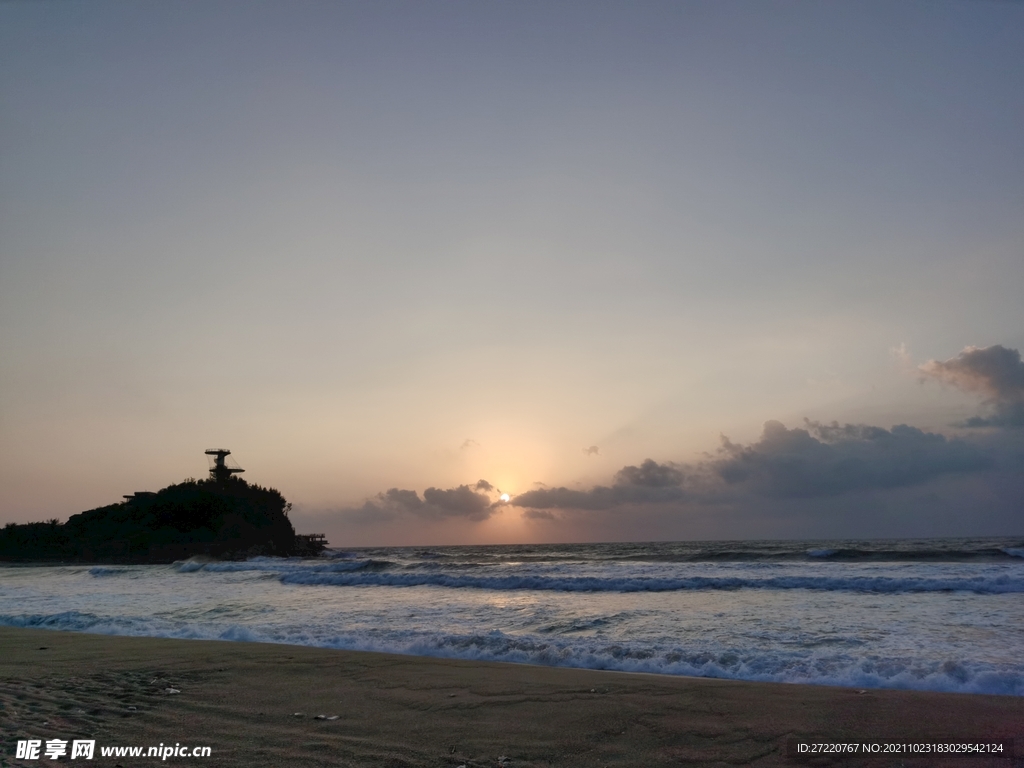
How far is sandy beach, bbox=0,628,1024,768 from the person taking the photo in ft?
16.5

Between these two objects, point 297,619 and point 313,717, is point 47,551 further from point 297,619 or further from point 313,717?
point 313,717

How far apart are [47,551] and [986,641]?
78.9 metres

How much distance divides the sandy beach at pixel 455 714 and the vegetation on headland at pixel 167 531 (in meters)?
64.4

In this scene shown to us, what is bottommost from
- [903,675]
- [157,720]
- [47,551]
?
[47,551]

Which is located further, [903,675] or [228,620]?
[228,620]

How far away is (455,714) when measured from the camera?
20.6 ft

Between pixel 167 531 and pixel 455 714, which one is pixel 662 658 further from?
pixel 167 531

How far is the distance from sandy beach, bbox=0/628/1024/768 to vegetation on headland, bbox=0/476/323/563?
64387 millimetres

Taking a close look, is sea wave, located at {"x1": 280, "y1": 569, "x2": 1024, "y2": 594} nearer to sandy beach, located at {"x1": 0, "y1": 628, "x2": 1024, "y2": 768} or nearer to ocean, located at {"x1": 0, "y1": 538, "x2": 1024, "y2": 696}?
ocean, located at {"x1": 0, "y1": 538, "x2": 1024, "y2": 696}

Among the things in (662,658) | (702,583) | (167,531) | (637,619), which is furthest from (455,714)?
(167,531)

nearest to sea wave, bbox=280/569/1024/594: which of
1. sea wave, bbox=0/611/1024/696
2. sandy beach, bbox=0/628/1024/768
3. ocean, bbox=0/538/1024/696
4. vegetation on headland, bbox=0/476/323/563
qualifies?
ocean, bbox=0/538/1024/696

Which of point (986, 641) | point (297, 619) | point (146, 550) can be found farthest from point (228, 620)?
point (146, 550)

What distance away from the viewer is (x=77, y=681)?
7.70m

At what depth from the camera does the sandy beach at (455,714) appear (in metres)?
5.03
